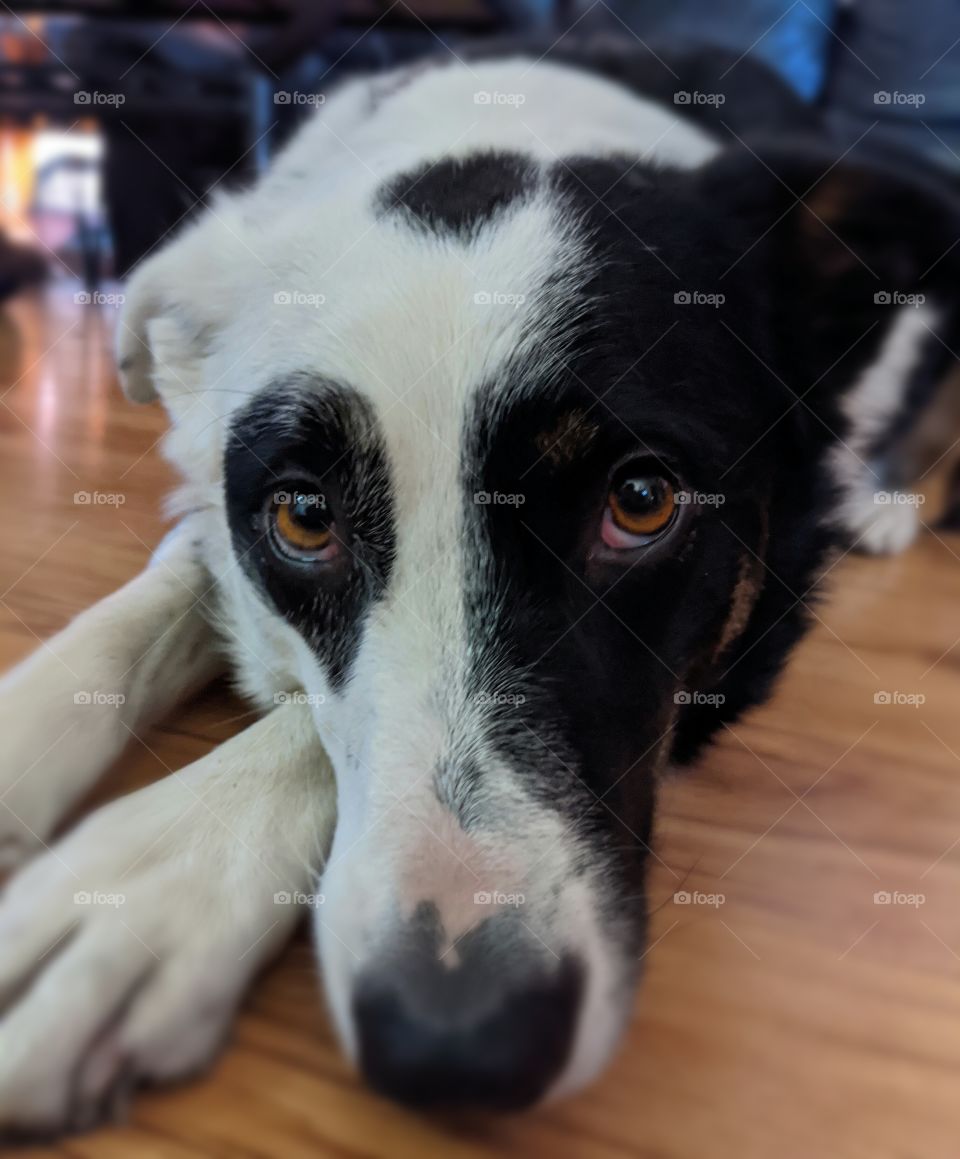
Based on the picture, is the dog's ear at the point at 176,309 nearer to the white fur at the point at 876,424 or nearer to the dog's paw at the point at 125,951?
the dog's paw at the point at 125,951

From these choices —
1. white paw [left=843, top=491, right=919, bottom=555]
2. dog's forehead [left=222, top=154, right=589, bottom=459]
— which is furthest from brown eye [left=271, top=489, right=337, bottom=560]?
white paw [left=843, top=491, right=919, bottom=555]

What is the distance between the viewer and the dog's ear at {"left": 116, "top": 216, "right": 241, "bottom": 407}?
1.24 metres

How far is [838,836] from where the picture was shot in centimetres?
108

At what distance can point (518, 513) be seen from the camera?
2.86 feet

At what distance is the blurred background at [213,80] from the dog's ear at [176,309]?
189 mm

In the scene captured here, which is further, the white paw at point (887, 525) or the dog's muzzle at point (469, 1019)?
the white paw at point (887, 525)

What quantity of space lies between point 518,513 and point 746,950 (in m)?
0.49

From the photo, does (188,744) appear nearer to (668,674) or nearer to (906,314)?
(668,674)

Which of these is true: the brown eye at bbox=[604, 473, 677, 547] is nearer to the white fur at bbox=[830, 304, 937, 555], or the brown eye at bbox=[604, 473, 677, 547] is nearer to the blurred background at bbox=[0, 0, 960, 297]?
the white fur at bbox=[830, 304, 937, 555]

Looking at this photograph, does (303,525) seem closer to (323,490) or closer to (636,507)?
(323,490)

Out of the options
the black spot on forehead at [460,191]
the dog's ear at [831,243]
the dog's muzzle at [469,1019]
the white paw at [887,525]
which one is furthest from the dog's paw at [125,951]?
the white paw at [887,525]

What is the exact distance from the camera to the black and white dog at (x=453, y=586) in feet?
2.39

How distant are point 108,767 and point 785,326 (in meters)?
0.94

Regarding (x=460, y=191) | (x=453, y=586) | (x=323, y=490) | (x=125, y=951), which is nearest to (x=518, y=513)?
(x=453, y=586)
